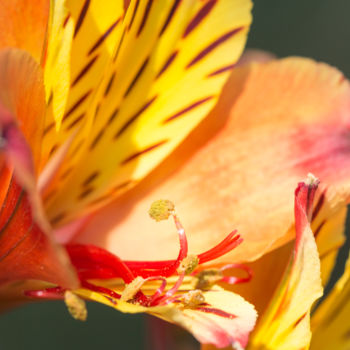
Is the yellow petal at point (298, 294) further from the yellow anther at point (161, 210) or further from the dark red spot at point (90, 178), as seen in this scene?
the dark red spot at point (90, 178)

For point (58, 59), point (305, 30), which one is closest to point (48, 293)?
point (58, 59)

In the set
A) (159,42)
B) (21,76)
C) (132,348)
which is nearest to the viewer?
→ (21,76)

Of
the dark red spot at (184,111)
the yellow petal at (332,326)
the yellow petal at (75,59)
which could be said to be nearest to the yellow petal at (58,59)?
the yellow petal at (75,59)

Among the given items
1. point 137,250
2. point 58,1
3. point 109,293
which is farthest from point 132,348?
A: point 58,1

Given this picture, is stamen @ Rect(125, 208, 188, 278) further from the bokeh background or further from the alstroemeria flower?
the bokeh background

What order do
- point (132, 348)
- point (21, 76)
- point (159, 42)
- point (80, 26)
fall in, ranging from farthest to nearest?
point (132, 348) < point (159, 42) < point (80, 26) < point (21, 76)

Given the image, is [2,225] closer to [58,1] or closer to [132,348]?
[58,1]
